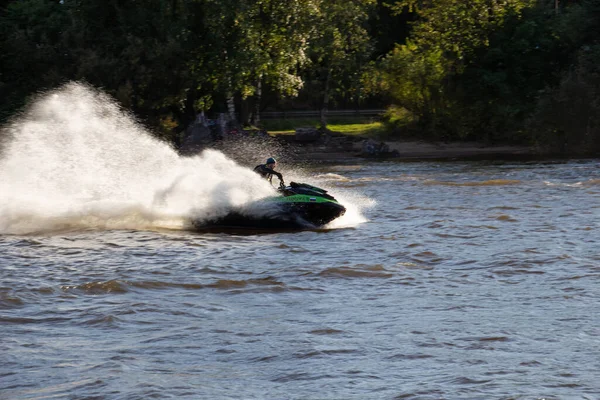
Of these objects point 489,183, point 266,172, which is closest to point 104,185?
point 266,172

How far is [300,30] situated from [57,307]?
3292cm

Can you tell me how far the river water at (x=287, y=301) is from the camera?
8901mm

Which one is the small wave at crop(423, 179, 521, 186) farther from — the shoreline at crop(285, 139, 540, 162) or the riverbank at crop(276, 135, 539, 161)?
the riverbank at crop(276, 135, 539, 161)

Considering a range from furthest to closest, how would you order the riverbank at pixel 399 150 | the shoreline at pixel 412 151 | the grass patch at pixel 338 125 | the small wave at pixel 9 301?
the grass patch at pixel 338 125
the riverbank at pixel 399 150
the shoreline at pixel 412 151
the small wave at pixel 9 301

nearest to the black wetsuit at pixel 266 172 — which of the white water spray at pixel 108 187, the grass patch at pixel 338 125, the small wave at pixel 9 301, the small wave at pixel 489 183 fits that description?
the white water spray at pixel 108 187

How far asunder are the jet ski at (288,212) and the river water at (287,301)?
0.93 feet

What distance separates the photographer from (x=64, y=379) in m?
8.91

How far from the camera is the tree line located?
4134 centimetres

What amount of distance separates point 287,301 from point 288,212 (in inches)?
265

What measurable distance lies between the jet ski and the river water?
28cm

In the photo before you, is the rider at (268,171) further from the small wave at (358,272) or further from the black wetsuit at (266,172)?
the small wave at (358,272)

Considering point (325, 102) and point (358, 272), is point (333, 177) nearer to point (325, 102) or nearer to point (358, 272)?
point (325, 102)

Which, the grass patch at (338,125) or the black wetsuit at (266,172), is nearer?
the black wetsuit at (266,172)

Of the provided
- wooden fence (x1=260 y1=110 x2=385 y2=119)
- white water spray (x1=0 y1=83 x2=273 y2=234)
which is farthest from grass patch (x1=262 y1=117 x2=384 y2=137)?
white water spray (x1=0 y1=83 x2=273 y2=234)
